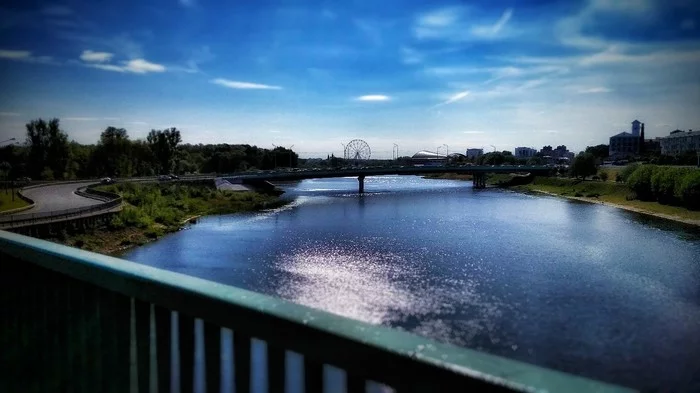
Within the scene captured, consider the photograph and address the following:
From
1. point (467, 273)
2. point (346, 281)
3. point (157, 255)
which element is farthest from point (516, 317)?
point (157, 255)

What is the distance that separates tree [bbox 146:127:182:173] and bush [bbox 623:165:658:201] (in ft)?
253

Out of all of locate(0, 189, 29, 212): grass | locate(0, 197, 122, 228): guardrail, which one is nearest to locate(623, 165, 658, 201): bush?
locate(0, 197, 122, 228): guardrail

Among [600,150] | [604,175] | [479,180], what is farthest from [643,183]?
[600,150]

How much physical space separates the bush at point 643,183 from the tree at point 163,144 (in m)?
77.2

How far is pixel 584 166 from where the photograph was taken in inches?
3969

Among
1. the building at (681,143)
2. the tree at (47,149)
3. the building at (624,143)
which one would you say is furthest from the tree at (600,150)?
the tree at (47,149)

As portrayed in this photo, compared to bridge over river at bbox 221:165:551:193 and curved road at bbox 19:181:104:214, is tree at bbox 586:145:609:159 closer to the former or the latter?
bridge over river at bbox 221:165:551:193

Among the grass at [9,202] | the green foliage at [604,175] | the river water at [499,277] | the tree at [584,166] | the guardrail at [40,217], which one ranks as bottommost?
the river water at [499,277]

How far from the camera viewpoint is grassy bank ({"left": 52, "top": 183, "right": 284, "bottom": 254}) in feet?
126

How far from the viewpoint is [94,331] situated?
2764 millimetres

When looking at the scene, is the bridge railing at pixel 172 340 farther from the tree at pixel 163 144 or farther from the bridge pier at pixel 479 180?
the bridge pier at pixel 479 180

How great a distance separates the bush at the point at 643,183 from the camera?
73250mm

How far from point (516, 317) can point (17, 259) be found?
2195 centimetres

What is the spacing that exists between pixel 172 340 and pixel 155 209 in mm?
53406
